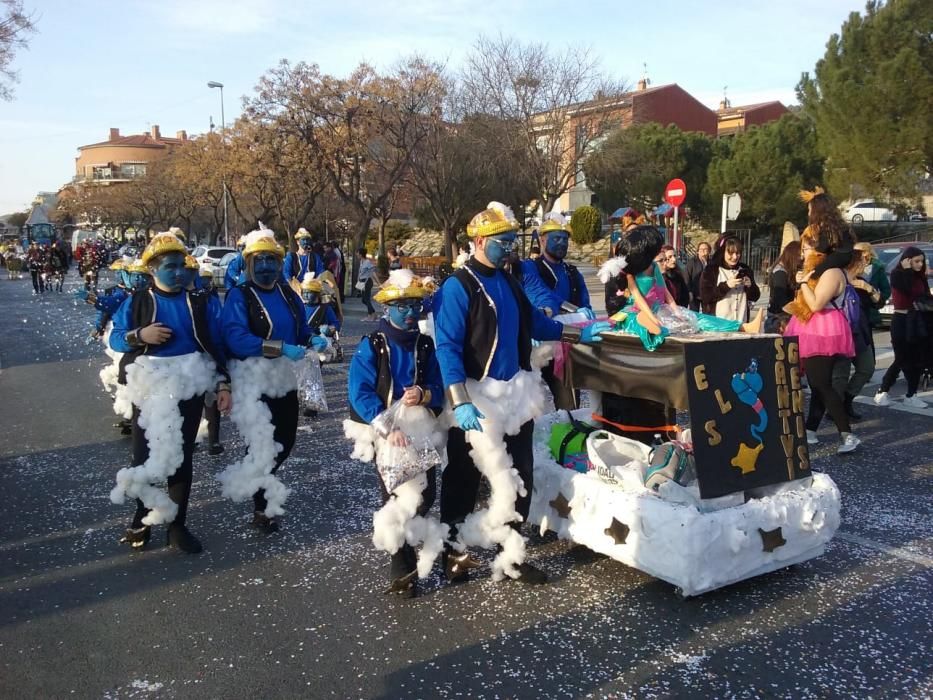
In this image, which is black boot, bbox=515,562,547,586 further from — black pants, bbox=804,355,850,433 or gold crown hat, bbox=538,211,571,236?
black pants, bbox=804,355,850,433

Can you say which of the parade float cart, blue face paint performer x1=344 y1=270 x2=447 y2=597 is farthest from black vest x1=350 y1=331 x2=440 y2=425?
the parade float cart

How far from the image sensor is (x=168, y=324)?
181 inches

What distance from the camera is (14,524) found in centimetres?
517

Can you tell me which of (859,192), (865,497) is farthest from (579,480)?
(859,192)

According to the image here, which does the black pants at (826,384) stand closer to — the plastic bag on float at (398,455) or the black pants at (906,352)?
the black pants at (906,352)

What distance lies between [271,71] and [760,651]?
83.2ft

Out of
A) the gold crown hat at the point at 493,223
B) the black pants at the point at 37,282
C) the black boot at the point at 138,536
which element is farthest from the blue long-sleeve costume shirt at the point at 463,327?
the black pants at the point at 37,282

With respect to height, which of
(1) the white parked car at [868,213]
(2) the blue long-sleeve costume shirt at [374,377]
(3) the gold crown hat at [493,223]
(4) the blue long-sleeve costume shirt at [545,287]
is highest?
(1) the white parked car at [868,213]

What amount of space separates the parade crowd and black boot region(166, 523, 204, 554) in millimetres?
12

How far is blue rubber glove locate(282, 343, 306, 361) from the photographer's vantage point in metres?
4.72

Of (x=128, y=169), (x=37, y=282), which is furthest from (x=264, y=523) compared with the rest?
(x=128, y=169)

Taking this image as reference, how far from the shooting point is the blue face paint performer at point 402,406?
3828 mm

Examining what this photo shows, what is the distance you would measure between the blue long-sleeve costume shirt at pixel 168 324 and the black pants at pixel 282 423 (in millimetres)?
613

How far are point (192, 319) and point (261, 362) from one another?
481 millimetres
